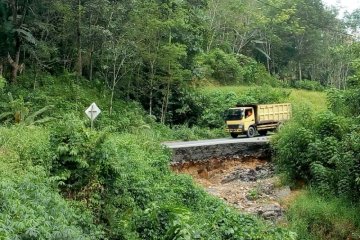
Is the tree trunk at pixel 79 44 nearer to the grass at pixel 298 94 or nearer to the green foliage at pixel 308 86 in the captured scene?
the grass at pixel 298 94

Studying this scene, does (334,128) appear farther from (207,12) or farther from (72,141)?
(207,12)

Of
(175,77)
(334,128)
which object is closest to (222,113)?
(175,77)

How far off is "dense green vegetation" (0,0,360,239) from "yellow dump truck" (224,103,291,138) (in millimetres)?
2674

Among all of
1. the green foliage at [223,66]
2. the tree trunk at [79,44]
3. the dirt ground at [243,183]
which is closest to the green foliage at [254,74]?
the green foliage at [223,66]

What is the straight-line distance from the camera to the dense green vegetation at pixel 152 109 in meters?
9.76

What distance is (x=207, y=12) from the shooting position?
4506 cm

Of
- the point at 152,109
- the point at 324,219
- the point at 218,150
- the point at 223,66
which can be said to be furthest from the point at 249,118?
the point at 223,66

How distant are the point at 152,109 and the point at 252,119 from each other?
799cm

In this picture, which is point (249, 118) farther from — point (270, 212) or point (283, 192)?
point (270, 212)

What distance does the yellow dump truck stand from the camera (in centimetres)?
2591

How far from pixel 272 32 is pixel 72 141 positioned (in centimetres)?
4204

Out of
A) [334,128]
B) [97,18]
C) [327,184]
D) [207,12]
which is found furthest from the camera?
[207,12]

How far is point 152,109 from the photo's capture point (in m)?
31.5

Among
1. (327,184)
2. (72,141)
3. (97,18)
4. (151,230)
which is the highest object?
(97,18)
